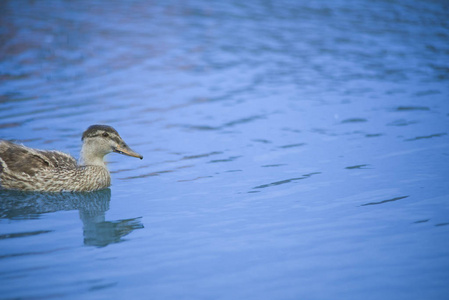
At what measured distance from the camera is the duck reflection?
716 cm

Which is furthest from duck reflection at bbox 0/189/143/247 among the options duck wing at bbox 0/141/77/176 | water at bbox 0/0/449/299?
duck wing at bbox 0/141/77/176

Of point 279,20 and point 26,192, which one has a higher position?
point 279,20

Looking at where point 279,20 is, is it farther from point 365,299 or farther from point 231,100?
point 365,299

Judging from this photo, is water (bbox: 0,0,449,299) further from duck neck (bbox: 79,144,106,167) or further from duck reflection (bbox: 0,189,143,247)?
duck neck (bbox: 79,144,106,167)

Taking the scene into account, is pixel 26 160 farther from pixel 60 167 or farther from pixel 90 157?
pixel 90 157

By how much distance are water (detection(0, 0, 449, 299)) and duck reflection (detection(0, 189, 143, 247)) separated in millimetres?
33

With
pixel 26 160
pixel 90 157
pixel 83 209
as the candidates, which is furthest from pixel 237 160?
pixel 26 160

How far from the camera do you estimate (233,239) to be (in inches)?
271

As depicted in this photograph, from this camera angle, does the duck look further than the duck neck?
No

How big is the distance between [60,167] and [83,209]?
1.00 meters

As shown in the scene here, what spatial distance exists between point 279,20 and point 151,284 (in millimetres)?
18740

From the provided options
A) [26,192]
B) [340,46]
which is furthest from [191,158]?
[340,46]

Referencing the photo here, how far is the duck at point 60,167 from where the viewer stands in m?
8.66

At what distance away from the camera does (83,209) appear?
8203 mm
